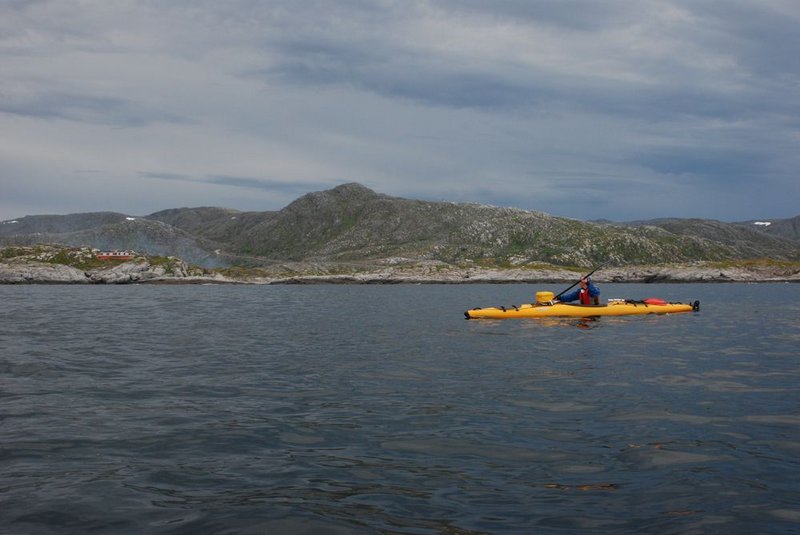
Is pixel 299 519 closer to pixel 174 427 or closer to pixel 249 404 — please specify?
pixel 174 427

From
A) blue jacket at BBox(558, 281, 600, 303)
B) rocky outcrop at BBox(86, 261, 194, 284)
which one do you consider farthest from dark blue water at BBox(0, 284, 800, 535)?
rocky outcrop at BBox(86, 261, 194, 284)

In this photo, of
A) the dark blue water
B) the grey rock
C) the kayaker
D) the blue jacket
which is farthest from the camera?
the grey rock

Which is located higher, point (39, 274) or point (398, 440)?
point (39, 274)

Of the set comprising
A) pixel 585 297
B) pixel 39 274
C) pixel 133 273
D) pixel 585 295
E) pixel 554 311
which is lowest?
pixel 39 274

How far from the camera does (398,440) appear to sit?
46.1 feet

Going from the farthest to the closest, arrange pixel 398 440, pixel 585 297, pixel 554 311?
pixel 585 297
pixel 554 311
pixel 398 440

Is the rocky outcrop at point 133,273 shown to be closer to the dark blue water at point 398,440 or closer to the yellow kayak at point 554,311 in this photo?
the yellow kayak at point 554,311

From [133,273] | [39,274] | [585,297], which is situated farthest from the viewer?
[133,273]

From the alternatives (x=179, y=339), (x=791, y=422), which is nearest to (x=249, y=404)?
(x=791, y=422)

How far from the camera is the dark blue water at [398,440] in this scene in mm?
9664

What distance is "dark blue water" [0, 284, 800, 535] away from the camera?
9664mm

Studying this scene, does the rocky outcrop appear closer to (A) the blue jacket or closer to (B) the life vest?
(A) the blue jacket

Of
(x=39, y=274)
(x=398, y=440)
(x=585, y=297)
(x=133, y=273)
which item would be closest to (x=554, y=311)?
(x=585, y=297)

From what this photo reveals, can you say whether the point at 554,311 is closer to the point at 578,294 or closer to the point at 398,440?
the point at 578,294
